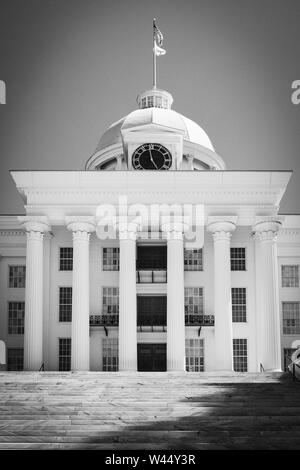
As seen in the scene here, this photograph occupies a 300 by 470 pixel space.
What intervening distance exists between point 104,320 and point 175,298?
5.11m

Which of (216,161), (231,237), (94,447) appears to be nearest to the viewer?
(94,447)

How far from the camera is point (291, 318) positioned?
46.5 metres

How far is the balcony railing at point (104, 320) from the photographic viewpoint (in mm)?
43219

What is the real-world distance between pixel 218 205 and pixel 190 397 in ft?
47.3

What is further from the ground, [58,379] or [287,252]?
[287,252]

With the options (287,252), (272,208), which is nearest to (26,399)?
(272,208)

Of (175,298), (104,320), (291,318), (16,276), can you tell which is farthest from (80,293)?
(291,318)

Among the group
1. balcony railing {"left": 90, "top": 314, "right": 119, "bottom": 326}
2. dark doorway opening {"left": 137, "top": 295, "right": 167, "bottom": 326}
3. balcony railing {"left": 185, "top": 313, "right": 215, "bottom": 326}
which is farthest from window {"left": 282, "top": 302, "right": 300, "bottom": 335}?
balcony railing {"left": 90, "top": 314, "right": 119, "bottom": 326}

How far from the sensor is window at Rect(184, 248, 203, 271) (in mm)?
44688

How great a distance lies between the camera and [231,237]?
146ft

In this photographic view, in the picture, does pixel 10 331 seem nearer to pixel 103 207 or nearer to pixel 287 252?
pixel 103 207

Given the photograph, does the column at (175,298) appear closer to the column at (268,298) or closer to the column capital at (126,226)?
the column capital at (126,226)

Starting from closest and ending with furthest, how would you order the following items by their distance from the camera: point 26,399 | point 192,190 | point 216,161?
point 26,399, point 192,190, point 216,161

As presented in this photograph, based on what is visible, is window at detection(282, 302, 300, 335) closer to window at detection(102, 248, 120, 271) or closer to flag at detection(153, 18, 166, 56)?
window at detection(102, 248, 120, 271)
